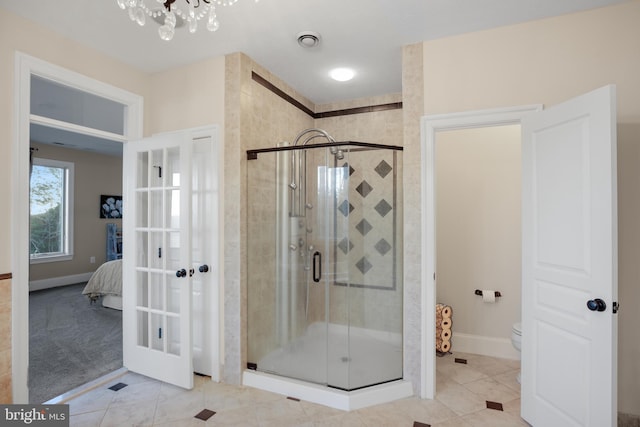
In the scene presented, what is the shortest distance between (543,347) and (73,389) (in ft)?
11.1

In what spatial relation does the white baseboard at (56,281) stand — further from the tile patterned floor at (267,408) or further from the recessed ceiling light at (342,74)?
the recessed ceiling light at (342,74)

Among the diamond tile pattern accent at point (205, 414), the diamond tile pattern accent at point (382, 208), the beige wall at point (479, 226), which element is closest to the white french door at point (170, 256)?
the diamond tile pattern accent at point (205, 414)

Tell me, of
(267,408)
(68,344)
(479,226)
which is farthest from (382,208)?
(68,344)

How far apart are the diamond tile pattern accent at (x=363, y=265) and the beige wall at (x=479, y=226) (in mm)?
1183

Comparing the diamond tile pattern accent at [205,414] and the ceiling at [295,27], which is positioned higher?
the ceiling at [295,27]

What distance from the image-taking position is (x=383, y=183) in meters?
2.70

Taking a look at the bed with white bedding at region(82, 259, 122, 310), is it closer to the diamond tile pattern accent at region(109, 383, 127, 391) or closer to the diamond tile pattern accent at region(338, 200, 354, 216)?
the diamond tile pattern accent at region(109, 383, 127, 391)

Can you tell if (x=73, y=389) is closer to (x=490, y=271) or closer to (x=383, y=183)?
(x=383, y=183)

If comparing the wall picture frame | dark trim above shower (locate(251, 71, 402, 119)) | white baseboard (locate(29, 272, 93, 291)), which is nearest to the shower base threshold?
dark trim above shower (locate(251, 71, 402, 119))

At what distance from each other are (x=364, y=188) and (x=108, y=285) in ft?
13.4

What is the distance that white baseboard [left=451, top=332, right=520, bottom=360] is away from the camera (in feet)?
10.5

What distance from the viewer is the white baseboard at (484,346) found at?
3.21m

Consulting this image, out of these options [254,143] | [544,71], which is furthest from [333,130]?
[544,71]

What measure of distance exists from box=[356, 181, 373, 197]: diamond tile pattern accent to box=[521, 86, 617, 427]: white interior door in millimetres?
1076
